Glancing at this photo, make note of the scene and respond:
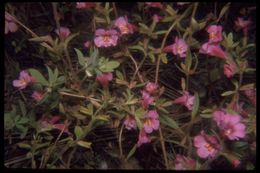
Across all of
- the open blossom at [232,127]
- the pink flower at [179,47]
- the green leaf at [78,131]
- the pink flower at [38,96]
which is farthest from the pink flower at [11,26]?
the open blossom at [232,127]

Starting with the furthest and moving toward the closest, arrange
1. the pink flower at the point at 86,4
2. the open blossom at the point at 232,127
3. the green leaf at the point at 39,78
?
the pink flower at the point at 86,4, the green leaf at the point at 39,78, the open blossom at the point at 232,127

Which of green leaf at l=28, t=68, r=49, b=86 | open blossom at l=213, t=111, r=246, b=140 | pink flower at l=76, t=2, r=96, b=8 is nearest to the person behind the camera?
open blossom at l=213, t=111, r=246, b=140

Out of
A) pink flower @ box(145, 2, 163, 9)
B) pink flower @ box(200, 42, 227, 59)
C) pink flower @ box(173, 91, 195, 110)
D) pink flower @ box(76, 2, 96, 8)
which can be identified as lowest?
pink flower @ box(173, 91, 195, 110)

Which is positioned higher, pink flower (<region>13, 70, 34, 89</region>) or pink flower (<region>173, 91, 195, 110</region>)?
pink flower (<region>13, 70, 34, 89</region>)

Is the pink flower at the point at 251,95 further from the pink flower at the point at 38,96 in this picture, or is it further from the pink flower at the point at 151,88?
the pink flower at the point at 38,96

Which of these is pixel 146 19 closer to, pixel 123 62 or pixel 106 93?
pixel 123 62

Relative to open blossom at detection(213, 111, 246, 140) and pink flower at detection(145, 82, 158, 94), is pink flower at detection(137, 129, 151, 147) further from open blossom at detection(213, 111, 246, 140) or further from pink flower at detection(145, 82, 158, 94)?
open blossom at detection(213, 111, 246, 140)

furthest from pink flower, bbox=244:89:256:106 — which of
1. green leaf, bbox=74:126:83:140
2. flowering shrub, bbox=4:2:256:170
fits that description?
green leaf, bbox=74:126:83:140
